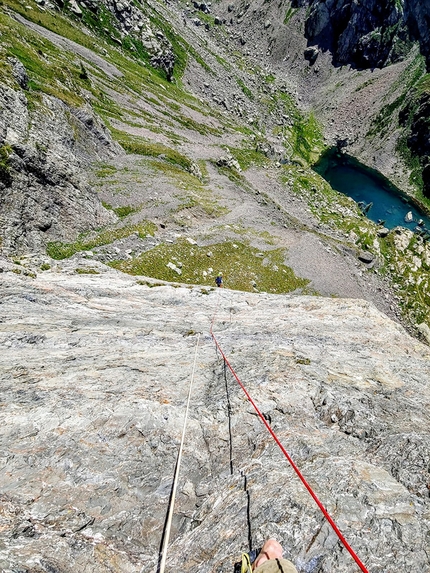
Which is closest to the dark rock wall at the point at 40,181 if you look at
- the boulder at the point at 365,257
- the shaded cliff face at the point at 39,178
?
the shaded cliff face at the point at 39,178

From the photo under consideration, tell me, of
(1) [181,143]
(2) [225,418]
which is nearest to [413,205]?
(1) [181,143]

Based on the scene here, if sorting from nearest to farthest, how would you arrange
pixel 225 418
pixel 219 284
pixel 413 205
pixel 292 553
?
pixel 292 553, pixel 225 418, pixel 219 284, pixel 413 205

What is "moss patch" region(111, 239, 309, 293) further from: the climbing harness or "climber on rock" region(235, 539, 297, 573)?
"climber on rock" region(235, 539, 297, 573)

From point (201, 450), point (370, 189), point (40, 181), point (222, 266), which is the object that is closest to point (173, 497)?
point (201, 450)

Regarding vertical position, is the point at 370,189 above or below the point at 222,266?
above

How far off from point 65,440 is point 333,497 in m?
7.46

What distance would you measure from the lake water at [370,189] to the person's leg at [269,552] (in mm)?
110559

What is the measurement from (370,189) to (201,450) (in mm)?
140502

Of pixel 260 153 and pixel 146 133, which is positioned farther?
pixel 260 153

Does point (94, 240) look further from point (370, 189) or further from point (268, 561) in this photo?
point (370, 189)

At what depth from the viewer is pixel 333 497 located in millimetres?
8062

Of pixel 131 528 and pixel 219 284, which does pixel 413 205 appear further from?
pixel 131 528

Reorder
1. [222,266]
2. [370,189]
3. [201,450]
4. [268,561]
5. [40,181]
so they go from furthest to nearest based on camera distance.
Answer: [370,189], [222,266], [40,181], [201,450], [268,561]

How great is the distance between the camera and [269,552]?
6719 mm
